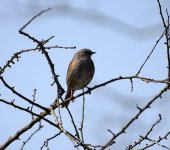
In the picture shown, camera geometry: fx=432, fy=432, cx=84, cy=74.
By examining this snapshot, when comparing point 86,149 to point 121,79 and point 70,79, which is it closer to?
point 121,79

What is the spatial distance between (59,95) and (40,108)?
0.38 m

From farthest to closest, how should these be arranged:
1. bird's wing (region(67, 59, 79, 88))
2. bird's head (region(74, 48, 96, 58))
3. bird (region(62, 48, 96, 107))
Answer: bird's head (region(74, 48, 96, 58)) → bird's wing (region(67, 59, 79, 88)) → bird (region(62, 48, 96, 107))

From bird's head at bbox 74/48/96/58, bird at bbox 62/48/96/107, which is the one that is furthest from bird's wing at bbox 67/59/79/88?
bird's head at bbox 74/48/96/58

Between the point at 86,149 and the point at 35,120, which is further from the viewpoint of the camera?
the point at 35,120

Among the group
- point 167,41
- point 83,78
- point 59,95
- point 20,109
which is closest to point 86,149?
point 59,95

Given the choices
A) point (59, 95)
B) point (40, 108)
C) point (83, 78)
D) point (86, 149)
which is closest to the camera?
point (86, 149)

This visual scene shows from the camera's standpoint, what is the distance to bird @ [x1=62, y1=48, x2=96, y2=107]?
7.64m

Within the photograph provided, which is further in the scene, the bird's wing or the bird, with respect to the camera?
the bird's wing

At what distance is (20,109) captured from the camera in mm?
3893

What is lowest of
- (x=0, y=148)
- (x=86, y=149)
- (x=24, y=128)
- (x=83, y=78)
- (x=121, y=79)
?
(x=86, y=149)

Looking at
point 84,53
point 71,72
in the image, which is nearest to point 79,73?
point 71,72

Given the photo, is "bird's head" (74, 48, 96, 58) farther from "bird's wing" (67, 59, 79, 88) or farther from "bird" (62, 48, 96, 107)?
"bird's wing" (67, 59, 79, 88)

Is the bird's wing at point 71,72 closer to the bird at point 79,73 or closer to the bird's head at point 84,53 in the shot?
the bird at point 79,73

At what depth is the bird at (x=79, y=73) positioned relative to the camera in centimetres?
764
